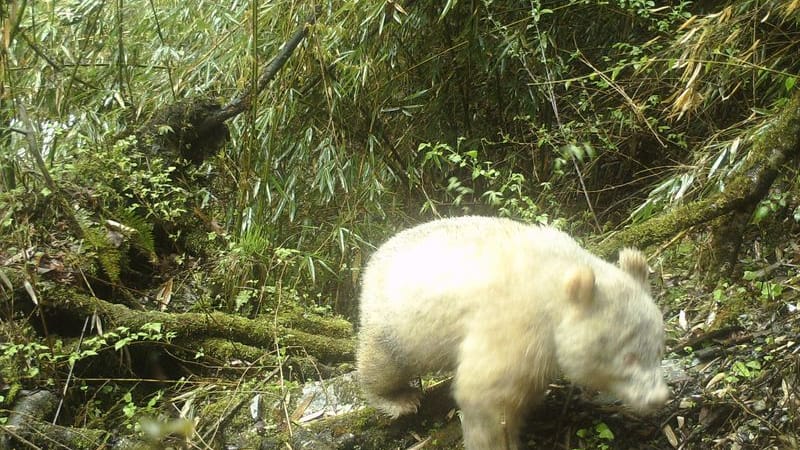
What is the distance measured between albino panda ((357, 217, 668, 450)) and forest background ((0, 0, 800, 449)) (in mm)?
399

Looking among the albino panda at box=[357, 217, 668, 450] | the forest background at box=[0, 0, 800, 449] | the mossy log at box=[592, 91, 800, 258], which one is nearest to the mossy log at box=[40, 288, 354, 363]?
the forest background at box=[0, 0, 800, 449]

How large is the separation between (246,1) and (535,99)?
274 centimetres

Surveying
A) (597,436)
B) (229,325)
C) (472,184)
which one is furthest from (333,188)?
(597,436)

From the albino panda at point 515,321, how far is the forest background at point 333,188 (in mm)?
399

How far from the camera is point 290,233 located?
6.11 m

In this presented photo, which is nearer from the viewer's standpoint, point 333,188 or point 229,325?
point 229,325

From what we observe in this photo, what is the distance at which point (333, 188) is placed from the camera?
5691 millimetres

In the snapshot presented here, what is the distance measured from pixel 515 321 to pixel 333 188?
9.26 feet

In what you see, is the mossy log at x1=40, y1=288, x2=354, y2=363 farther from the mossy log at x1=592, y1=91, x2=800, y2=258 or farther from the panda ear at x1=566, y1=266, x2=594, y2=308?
the mossy log at x1=592, y1=91, x2=800, y2=258

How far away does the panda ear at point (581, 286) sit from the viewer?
10.1 ft

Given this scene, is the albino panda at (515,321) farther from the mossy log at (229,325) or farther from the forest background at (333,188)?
the mossy log at (229,325)

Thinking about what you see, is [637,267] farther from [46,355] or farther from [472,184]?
[46,355]

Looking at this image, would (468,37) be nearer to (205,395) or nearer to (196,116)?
(196,116)

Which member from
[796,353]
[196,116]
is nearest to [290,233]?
[196,116]
